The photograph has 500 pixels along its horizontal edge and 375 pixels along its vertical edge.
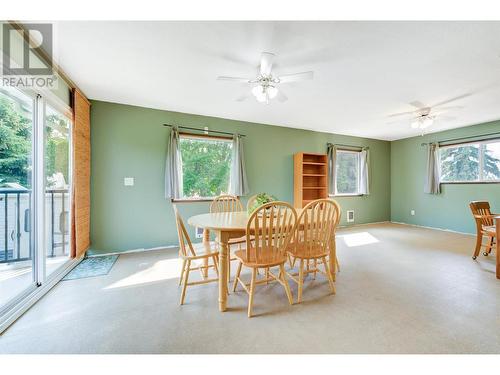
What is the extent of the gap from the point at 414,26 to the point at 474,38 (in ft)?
2.10

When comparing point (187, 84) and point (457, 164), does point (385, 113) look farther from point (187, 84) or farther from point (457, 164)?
point (187, 84)

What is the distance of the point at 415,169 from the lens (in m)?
5.53

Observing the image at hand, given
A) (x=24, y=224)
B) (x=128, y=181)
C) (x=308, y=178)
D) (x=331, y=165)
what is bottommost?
(x=24, y=224)

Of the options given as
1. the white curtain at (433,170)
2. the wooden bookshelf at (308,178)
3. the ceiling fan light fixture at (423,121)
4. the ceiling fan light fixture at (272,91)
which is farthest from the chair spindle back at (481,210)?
the ceiling fan light fixture at (272,91)

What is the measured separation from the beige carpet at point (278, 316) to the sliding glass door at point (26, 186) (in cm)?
36

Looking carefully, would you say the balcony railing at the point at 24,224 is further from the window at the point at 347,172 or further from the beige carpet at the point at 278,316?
the window at the point at 347,172

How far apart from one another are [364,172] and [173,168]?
4782 millimetres

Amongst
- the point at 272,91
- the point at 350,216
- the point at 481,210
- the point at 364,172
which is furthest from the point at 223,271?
the point at 364,172

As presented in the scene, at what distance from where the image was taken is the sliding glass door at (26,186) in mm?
1939

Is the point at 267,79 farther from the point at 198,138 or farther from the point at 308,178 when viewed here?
the point at 308,178

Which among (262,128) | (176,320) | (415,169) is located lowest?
(176,320)

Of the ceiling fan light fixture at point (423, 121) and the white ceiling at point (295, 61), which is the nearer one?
the white ceiling at point (295, 61)

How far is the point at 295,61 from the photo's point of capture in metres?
2.18
